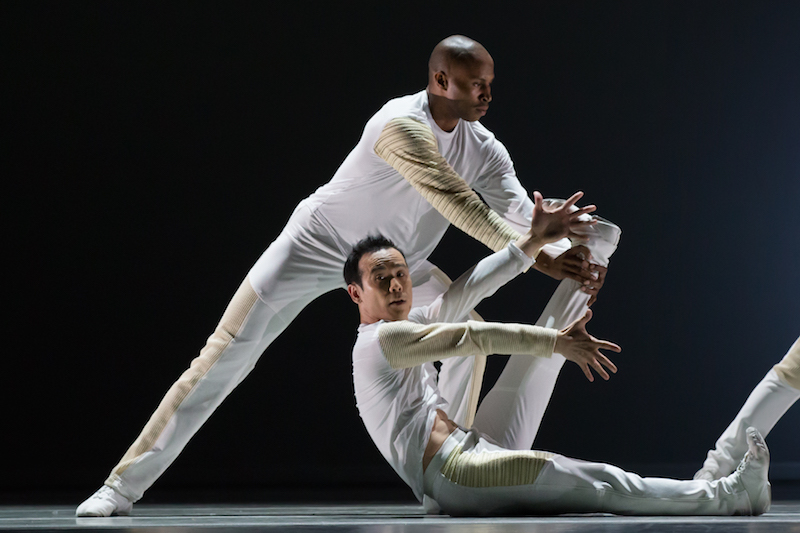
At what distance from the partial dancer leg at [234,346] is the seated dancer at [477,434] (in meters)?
0.28

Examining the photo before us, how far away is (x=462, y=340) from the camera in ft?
6.24

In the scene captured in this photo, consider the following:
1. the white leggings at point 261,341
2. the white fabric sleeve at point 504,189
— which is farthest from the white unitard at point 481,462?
the white fabric sleeve at point 504,189

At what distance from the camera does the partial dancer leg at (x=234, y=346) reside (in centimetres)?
227

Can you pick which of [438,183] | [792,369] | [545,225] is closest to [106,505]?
[438,183]

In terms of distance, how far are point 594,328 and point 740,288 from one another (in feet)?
2.07

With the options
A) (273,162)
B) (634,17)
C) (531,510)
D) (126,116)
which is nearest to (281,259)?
(531,510)

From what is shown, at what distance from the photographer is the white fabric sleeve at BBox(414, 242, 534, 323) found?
2132 mm

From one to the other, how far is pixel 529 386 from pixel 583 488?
39 cm

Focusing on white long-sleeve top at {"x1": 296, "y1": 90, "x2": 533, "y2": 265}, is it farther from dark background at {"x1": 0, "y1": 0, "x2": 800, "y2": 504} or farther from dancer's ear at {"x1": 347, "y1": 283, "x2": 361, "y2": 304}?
dark background at {"x1": 0, "y1": 0, "x2": 800, "y2": 504}

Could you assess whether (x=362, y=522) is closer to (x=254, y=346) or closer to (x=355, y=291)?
(x=355, y=291)

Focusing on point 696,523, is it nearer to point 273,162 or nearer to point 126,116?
point 273,162

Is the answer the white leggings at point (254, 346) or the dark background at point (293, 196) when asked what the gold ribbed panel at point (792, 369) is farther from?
the dark background at point (293, 196)

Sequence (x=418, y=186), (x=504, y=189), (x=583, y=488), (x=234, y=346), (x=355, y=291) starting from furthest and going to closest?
(x=504, y=189) < (x=234, y=346) < (x=418, y=186) < (x=355, y=291) < (x=583, y=488)

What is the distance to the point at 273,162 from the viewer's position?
3855 millimetres
